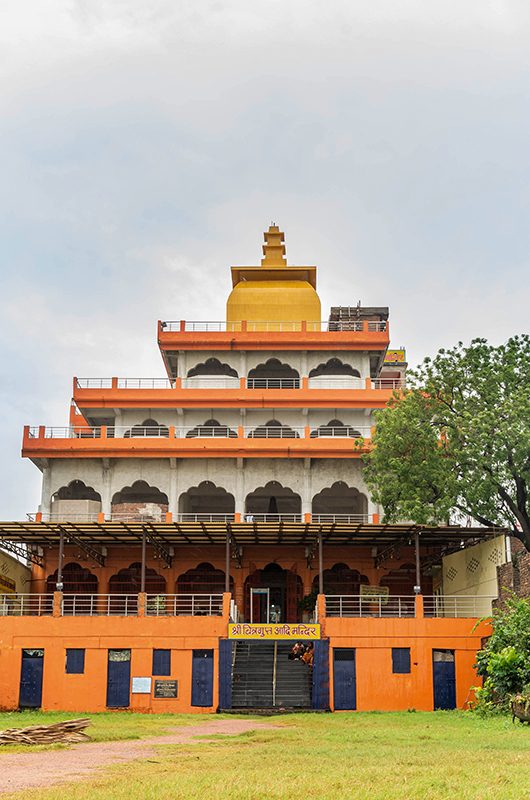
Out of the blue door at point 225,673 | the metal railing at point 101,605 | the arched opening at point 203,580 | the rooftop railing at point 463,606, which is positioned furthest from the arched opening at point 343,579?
the blue door at point 225,673

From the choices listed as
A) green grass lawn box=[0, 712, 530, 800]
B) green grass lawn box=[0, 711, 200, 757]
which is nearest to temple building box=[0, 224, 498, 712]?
green grass lawn box=[0, 711, 200, 757]

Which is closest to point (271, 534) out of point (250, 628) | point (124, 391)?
point (250, 628)

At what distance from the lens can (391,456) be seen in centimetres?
3653

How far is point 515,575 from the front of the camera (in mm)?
32781

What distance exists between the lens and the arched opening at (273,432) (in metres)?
47.2

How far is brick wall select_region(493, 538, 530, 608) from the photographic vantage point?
104ft

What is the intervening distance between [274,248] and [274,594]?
769 inches

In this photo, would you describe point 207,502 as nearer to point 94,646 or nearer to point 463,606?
point 463,606

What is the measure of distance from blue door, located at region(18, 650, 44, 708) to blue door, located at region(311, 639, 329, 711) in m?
9.30

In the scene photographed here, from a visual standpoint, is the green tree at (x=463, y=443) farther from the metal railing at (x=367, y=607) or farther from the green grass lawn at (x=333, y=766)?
the green grass lawn at (x=333, y=766)

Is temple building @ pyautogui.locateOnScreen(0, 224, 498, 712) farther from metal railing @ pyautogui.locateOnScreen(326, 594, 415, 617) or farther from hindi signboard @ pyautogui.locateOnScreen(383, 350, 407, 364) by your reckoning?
hindi signboard @ pyautogui.locateOnScreen(383, 350, 407, 364)

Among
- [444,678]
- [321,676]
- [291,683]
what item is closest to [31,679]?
[291,683]

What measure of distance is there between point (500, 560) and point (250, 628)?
908 centimetres

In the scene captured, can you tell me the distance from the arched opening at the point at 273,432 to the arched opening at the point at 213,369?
141 inches
